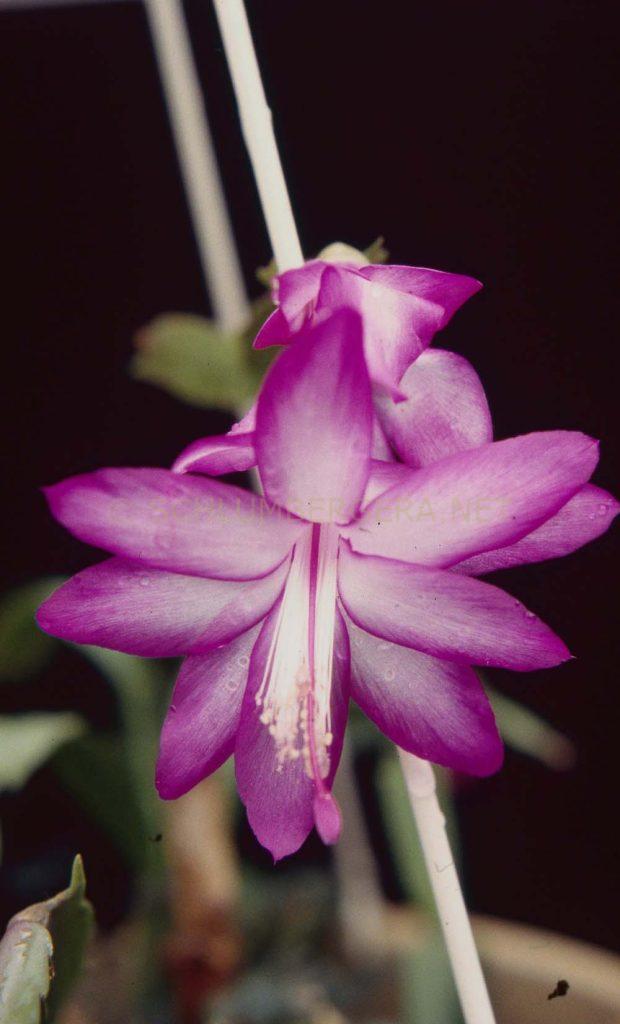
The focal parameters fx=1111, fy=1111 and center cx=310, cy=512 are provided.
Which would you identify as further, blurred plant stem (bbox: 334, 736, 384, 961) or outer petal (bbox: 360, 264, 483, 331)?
blurred plant stem (bbox: 334, 736, 384, 961)

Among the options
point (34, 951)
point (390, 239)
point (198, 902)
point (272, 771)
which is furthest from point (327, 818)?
point (390, 239)

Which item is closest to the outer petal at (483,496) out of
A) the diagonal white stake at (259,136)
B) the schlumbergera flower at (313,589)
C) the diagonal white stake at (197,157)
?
the schlumbergera flower at (313,589)

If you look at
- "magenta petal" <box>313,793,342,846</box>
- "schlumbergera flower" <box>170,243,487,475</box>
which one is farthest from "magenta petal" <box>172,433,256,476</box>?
"magenta petal" <box>313,793,342,846</box>

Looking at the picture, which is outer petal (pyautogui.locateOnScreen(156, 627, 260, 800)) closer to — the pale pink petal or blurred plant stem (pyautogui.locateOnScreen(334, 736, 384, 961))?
the pale pink petal

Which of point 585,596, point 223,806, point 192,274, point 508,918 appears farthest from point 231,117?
point 508,918

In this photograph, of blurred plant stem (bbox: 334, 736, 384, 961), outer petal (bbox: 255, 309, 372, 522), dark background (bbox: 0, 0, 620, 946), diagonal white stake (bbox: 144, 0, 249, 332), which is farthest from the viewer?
dark background (bbox: 0, 0, 620, 946)

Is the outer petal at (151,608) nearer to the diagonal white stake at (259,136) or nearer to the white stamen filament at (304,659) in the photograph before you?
the white stamen filament at (304,659)
